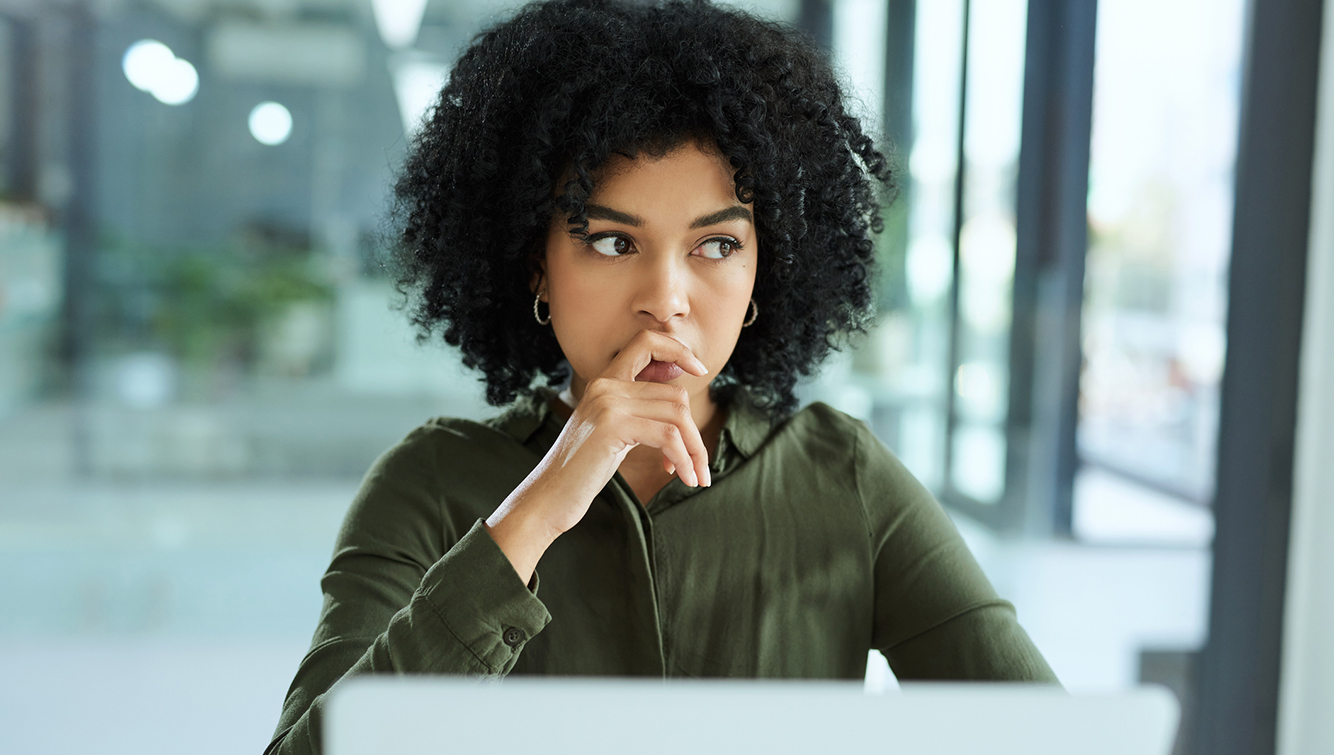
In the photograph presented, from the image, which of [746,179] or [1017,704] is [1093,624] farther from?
[1017,704]

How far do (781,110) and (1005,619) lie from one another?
61 cm

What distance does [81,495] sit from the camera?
3322 millimetres

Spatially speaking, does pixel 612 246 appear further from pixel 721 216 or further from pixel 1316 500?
pixel 1316 500

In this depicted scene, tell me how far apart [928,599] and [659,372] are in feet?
1.27

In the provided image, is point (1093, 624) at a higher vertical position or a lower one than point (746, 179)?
lower

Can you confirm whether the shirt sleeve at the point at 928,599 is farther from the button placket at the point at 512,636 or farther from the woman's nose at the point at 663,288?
the button placket at the point at 512,636

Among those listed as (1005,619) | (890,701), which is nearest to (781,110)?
(1005,619)

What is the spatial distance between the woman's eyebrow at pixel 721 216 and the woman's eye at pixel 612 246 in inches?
2.9

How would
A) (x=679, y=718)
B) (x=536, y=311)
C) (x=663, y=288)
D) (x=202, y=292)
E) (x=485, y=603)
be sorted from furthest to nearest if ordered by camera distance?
1. (x=202, y=292)
2. (x=536, y=311)
3. (x=663, y=288)
4. (x=485, y=603)
5. (x=679, y=718)

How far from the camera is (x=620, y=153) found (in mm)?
1040

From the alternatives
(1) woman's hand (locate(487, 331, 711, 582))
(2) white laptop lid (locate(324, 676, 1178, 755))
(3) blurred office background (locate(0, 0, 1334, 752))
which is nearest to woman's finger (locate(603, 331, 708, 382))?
(1) woman's hand (locate(487, 331, 711, 582))

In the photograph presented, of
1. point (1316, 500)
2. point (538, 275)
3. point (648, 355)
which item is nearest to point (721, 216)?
point (648, 355)

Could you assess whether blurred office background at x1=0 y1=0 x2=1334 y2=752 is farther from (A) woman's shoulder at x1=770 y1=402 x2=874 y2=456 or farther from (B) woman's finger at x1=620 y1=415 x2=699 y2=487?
(B) woman's finger at x1=620 y1=415 x2=699 y2=487

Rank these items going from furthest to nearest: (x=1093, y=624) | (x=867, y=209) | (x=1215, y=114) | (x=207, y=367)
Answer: (x=207, y=367) < (x=1093, y=624) < (x=1215, y=114) < (x=867, y=209)
